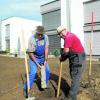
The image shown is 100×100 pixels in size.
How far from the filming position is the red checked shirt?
7.71m

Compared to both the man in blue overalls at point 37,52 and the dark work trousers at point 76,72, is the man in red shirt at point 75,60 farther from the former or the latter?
the man in blue overalls at point 37,52

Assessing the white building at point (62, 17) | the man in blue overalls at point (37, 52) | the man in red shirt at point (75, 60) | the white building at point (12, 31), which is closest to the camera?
the man in red shirt at point (75, 60)

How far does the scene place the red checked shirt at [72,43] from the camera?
7.71 metres

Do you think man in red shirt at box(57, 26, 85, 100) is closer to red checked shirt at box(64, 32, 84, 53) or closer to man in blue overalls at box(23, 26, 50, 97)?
red checked shirt at box(64, 32, 84, 53)

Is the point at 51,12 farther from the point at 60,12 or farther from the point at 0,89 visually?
the point at 0,89

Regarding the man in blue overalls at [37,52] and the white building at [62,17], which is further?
the white building at [62,17]

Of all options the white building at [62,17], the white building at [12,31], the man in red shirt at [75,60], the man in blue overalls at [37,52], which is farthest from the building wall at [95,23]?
the white building at [12,31]

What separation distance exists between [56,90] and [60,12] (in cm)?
2783

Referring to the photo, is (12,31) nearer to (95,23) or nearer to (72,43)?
(95,23)

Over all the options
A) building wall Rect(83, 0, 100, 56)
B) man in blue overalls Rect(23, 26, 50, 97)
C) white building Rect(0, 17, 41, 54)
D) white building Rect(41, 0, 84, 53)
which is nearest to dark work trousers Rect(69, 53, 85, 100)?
man in blue overalls Rect(23, 26, 50, 97)

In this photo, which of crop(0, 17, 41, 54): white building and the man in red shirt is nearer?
the man in red shirt

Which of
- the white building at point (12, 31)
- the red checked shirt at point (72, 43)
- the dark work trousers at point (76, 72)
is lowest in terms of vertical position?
the dark work trousers at point (76, 72)

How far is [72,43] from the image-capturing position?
782 cm

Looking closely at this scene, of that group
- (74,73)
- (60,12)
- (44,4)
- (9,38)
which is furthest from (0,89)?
(9,38)
